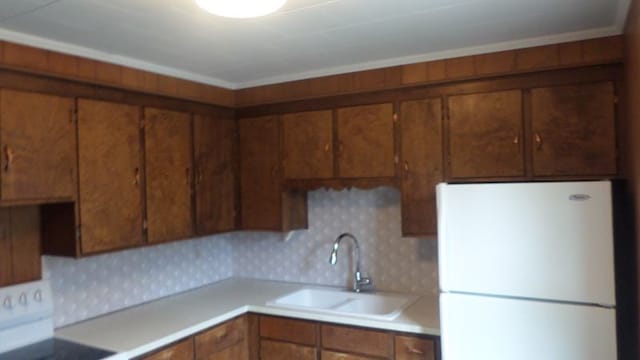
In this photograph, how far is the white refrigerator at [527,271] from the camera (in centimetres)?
192

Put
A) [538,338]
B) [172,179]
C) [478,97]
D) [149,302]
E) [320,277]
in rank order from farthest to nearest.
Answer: [320,277] → [149,302] → [172,179] → [478,97] → [538,338]

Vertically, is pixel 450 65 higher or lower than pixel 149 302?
higher

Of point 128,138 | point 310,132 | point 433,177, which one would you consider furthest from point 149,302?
point 433,177

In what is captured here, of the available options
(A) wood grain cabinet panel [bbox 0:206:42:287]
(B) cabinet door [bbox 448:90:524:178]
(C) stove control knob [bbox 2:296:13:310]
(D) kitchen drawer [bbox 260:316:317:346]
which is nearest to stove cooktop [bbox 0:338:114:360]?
(C) stove control knob [bbox 2:296:13:310]

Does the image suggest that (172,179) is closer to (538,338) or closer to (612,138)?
(538,338)

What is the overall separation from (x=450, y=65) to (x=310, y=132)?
92 cm

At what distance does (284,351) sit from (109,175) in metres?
1.36

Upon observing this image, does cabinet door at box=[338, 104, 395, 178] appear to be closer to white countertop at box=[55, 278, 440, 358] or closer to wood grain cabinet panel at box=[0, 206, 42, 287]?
white countertop at box=[55, 278, 440, 358]

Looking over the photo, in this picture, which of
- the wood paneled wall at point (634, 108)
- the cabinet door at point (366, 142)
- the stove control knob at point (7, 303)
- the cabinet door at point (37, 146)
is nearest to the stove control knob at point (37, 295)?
the stove control knob at point (7, 303)

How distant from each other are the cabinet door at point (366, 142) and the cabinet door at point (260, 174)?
1.55 feet

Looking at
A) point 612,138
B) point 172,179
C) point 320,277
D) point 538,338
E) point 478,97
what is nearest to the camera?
point 538,338

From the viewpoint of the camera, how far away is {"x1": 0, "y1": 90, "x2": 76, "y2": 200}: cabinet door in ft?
6.82

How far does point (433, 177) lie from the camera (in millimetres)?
2684

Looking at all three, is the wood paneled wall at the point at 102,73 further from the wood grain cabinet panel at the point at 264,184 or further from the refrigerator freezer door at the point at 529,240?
the refrigerator freezer door at the point at 529,240
